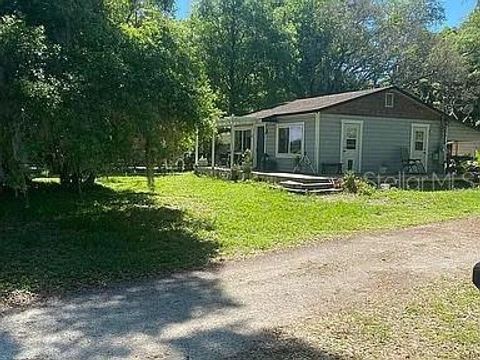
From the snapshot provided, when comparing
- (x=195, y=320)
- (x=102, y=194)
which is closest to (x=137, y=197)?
(x=102, y=194)

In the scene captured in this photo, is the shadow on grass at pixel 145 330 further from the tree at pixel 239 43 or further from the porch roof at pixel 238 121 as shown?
the tree at pixel 239 43

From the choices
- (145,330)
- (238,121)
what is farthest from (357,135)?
(145,330)

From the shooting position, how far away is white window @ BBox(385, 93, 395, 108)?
65.8ft

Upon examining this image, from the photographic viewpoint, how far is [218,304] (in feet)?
17.6

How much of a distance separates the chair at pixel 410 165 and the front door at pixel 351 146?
1970 mm

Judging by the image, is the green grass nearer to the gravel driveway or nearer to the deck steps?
the gravel driveway

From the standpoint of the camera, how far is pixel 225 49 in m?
33.8

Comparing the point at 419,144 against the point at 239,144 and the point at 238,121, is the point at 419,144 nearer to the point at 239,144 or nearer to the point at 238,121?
the point at 238,121

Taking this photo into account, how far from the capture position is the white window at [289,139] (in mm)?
19938

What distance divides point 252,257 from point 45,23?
5.31 metres

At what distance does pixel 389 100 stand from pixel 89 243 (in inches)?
592

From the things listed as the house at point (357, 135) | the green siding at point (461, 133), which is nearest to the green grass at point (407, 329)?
the house at point (357, 135)

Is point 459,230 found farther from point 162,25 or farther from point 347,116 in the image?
point 347,116

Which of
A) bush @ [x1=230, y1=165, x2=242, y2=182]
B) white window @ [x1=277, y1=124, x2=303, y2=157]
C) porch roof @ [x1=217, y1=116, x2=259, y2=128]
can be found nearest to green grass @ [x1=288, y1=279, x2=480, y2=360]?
bush @ [x1=230, y1=165, x2=242, y2=182]
